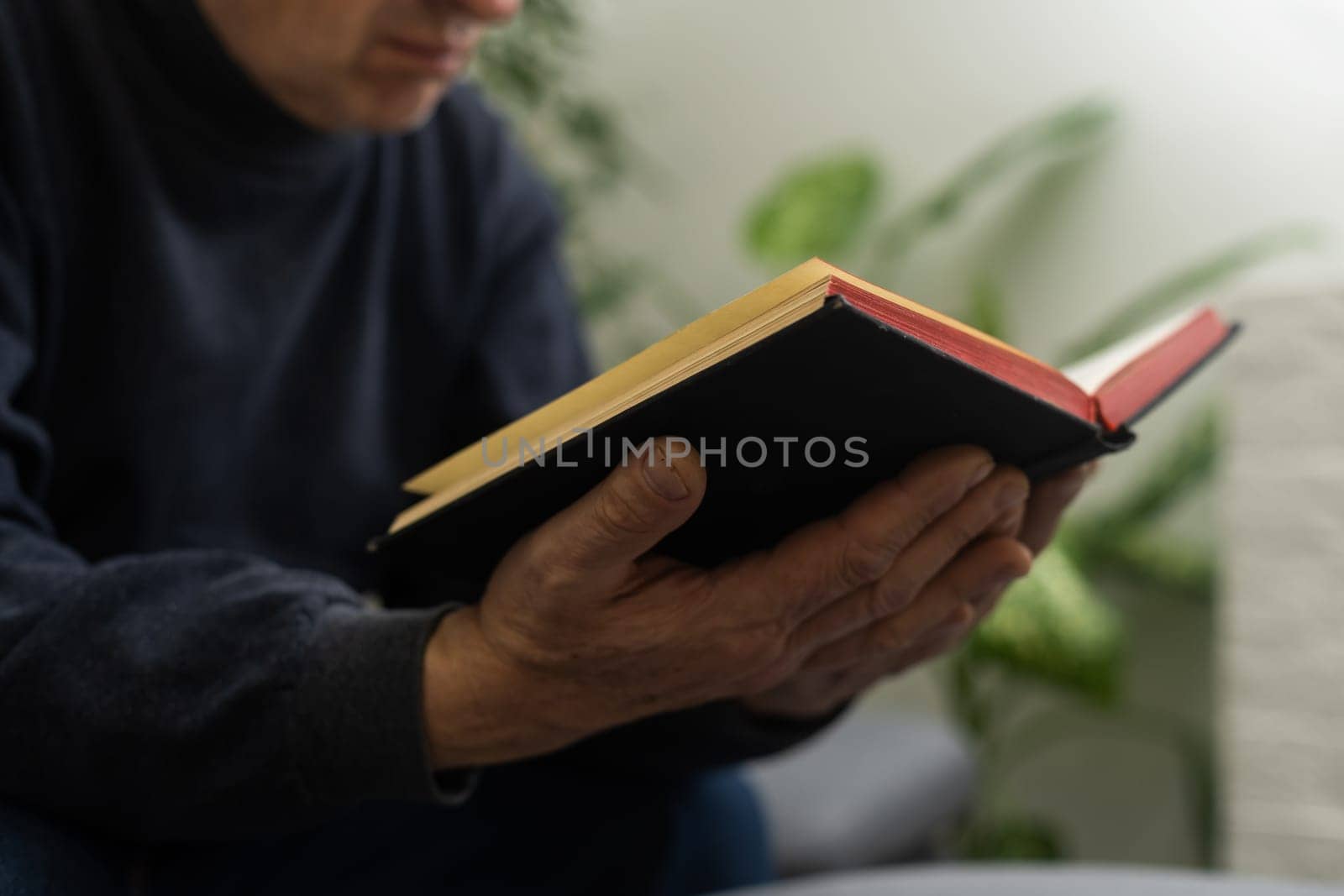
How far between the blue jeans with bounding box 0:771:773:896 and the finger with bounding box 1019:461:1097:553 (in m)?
0.36

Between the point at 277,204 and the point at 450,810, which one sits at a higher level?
the point at 277,204

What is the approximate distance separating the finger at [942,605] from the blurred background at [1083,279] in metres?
0.83

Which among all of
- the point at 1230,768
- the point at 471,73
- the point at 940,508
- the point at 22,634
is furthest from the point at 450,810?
the point at 471,73

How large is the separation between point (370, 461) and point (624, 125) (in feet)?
5.45

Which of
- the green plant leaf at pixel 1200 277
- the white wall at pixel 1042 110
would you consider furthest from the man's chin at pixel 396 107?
the white wall at pixel 1042 110

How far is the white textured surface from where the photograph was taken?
1336mm

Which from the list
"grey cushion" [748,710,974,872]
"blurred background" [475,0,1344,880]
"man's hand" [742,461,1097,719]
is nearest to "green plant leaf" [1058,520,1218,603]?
"blurred background" [475,0,1344,880]

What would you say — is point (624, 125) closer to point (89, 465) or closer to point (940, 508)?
point (89, 465)

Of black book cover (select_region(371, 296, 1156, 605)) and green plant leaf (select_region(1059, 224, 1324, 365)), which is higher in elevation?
black book cover (select_region(371, 296, 1156, 605))

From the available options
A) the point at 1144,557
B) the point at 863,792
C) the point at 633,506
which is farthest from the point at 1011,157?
the point at 633,506

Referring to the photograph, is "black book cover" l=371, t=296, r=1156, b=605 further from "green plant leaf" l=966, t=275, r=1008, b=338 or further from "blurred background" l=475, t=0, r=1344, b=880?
"green plant leaf" l=966, t=275, r=1008, b=338

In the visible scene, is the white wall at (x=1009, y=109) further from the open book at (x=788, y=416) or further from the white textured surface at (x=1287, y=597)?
the open book at (x=788, y=416)

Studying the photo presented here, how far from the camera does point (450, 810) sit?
82cm

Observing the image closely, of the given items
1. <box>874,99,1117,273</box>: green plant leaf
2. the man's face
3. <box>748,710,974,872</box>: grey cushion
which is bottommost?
<box>748,710,974,872</box>: grey cushion
